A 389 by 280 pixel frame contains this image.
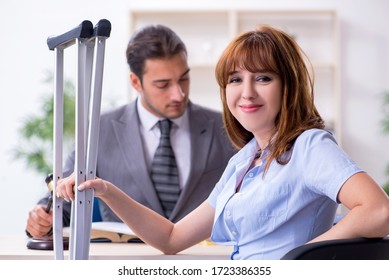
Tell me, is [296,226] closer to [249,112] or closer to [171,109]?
[249,112]

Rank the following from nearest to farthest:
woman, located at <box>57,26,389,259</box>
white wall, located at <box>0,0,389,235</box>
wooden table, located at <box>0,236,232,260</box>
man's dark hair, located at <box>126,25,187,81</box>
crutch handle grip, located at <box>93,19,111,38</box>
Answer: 1. crutch handle grip, located at <box>93,19,111,38</box>
2. woman, located at <box>57,26,389,259</box>
3. wooden table, located at <box>0,236,232,260</box>
4. man's dark hair, located at <box>126,25,187,81</box>
5. white wall, located at <box>0,0,389,235</box>

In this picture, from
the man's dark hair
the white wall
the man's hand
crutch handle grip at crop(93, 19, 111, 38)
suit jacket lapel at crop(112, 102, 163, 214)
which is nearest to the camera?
crutch handle grip at crop(93, 19, 111, 38)

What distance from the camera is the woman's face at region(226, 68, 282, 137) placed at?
1.41 meters

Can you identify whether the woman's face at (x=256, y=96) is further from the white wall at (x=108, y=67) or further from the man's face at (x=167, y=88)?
the white wall at (x=108, y=67)

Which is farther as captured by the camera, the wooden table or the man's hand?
the man's hand

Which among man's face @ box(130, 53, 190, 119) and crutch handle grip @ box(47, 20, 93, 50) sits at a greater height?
crutch handle grip @ box(47, 20, 93, 50)

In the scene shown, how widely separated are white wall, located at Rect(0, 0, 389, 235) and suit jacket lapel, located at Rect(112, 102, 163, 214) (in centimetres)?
244

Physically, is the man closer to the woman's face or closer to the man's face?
the man's face

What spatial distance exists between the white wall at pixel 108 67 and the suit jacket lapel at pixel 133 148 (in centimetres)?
244

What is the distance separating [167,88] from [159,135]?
0.18 metres

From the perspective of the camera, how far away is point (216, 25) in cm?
506

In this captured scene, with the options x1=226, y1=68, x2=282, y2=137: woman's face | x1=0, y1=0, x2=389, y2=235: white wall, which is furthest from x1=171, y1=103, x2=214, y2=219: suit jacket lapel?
x1=0, y1=0, x2=389, y2=235: white wall

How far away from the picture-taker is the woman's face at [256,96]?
1.41 m
